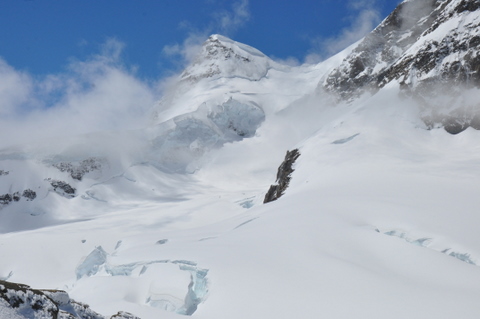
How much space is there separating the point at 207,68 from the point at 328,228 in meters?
116

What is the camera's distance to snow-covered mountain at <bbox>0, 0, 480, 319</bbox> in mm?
10789

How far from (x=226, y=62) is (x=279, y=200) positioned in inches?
4045

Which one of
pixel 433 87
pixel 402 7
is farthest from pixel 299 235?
pixel 402 7

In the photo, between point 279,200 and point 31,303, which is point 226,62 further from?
point 31,303

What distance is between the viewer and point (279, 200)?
2580 centimetres

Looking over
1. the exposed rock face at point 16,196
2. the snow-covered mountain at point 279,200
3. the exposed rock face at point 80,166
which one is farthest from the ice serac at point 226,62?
the exposed rock face at point 16,196

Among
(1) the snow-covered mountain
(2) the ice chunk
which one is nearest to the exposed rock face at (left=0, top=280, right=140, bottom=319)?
(1) the snow-covered mountain

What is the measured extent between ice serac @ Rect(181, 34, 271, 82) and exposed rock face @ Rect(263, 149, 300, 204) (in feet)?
238

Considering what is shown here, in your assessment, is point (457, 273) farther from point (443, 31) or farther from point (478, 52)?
point (443, 31)

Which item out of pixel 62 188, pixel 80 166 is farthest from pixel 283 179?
pixel 80 166

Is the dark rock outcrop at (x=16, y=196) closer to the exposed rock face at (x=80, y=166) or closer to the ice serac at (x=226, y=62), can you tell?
the exposed rock face at (x=80, y=166)

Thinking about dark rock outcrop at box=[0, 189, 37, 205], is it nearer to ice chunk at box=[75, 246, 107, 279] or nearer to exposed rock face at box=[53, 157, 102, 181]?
exposed rock face at box=[53, 157, 102, 181]

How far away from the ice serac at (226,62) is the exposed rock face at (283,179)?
72.4 m

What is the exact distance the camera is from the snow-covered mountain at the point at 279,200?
10.8 m
